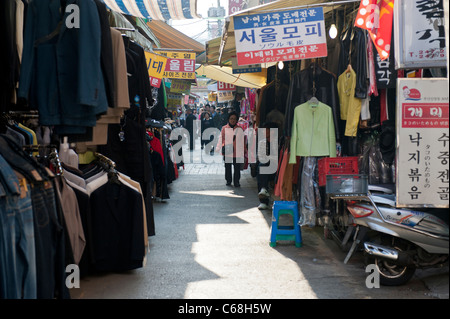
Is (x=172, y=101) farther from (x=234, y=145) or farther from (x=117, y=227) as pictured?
(x=117, y=227)

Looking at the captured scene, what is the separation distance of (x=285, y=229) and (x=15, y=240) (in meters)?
4.60

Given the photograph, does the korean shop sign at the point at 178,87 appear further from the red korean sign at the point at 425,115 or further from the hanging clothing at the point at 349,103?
the red korean sign at the point at 425,115

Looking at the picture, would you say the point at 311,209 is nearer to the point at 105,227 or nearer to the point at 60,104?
the point at 105,227

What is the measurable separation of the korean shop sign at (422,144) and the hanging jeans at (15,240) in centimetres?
298

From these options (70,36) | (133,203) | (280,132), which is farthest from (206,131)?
(70,36)

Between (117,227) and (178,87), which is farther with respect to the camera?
(178,87)

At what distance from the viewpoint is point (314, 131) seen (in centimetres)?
730

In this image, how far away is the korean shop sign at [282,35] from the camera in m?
6.55

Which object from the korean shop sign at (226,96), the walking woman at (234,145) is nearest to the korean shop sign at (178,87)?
the walking woman at (234,145)

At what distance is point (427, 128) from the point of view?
13.8ft

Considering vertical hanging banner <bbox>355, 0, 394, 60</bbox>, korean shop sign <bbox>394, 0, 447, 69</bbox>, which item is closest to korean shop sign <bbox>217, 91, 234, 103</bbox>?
vertical hanging banner <bbox>355, 0, 394, 60</bbox>

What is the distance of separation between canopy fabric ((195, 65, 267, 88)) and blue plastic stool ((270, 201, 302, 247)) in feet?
19.4

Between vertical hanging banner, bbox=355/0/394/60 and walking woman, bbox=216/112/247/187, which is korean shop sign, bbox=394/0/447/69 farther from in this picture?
walking woman, bbox=216/112/247/187

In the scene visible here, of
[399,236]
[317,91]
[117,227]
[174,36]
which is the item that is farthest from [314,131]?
[174,36]
